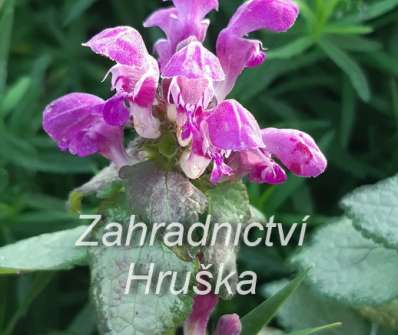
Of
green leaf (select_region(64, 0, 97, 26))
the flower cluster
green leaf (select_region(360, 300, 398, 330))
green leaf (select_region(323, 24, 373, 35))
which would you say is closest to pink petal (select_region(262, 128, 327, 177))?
the flower cluster


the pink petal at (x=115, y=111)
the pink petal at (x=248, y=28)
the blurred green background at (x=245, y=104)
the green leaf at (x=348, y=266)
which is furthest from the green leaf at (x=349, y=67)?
the pink petal at (x=115, y=111)

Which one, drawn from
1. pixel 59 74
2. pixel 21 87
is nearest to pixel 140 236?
pixel 21 87

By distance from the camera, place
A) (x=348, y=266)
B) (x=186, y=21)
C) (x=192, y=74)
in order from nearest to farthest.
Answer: (x=192, y=74) → (x=186, y=21) → (x=348, y=266)

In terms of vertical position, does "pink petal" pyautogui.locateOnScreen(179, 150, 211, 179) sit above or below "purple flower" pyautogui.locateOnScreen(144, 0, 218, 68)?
below

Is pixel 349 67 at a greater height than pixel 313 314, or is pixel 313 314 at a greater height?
pixel 349 67

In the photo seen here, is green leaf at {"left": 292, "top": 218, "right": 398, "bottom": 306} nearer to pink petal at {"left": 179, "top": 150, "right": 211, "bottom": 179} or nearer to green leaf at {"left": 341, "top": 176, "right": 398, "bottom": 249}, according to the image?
green leaf at {"left": 341, "top": 176, "right": 398, "bottom": 249}

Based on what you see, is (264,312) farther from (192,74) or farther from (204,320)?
(192,74)

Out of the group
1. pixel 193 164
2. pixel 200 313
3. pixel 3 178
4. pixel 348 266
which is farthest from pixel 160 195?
pixel 3 178
